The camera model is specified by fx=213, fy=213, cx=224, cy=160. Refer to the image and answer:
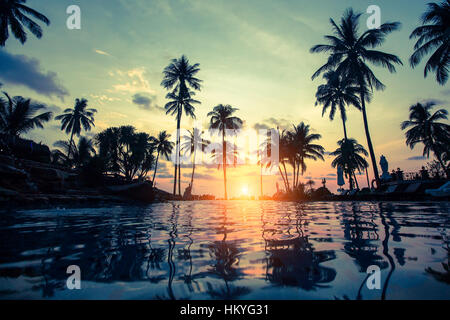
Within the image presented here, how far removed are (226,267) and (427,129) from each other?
3183cm

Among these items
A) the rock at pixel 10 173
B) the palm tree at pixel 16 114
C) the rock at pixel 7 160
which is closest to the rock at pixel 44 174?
the rock at pixel 7 160

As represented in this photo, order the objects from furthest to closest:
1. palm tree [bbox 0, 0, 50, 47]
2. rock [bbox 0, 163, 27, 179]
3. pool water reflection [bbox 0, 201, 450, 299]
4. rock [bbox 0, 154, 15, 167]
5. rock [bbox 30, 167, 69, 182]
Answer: palm tree [bbox 0, 0, 50, 47] < rock [bbox 30, 167, 69, 182] < rock [bbox 0, 154, 15, 167] < rock [bbox 0, 163, 27, 179] < pool water reflection [bbox 0, 201, 450, 299]

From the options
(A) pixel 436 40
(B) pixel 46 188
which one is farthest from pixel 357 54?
(B) pixel 46 188

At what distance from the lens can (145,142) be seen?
99.2 ft

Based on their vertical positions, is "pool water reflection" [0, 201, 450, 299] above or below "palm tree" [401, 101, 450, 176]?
below

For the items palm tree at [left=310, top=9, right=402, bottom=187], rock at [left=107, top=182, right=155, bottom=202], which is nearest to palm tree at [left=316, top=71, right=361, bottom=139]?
palm tree at [left=310, top=9, right=402, bottom=187]

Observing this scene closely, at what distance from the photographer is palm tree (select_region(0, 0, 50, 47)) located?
14727 millimetres

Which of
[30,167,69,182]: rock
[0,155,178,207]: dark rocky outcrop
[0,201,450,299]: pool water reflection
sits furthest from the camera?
[30,167,69,182]: rock

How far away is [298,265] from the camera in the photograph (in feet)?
4.66

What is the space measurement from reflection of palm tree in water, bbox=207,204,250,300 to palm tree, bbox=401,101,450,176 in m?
30.8

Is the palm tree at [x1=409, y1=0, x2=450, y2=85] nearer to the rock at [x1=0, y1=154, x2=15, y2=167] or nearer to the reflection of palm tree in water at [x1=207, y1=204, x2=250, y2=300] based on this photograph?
the reflection of palm tree in water at [x1=207, y1=204, x2=250, y2=300]
